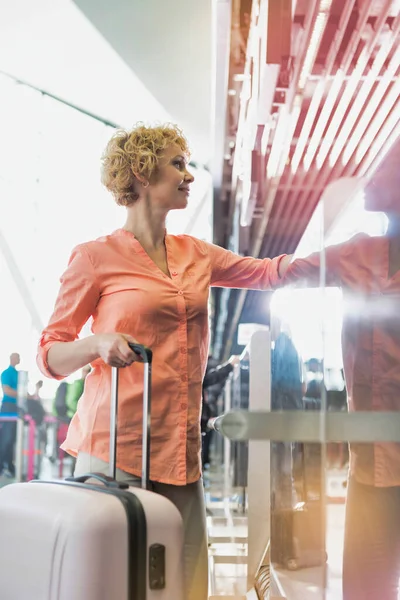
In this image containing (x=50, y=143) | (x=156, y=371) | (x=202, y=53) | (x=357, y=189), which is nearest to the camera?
(x=357, y=189)

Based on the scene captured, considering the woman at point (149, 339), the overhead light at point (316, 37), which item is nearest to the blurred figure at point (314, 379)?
the woman at point (149, 339)

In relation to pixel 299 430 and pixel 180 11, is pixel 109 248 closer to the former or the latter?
pixel 299 430

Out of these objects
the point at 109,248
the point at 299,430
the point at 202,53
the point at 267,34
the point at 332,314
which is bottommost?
the point at 299,430

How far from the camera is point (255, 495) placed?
276 cm

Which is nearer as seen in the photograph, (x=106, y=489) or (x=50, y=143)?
(x=106, y=489)

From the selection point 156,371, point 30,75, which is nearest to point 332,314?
point 156,371

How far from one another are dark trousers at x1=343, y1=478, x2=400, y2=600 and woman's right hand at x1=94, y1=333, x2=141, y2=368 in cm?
45

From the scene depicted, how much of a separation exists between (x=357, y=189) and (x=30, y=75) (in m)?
Answer: 9.62

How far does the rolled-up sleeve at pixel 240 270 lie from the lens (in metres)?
1.79

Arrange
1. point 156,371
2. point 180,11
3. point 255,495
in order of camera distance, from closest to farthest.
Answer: point 156,371 → point 255,495 → point 180,11

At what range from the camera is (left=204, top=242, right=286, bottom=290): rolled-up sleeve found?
5.88 ft

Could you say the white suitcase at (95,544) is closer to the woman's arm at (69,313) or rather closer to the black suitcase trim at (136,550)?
the black suitcase trim at (136,550)

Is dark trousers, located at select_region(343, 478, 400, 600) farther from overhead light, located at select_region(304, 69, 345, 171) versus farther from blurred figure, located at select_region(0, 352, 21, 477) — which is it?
blurred figure, located at select_region(0, 352, 21, 477)

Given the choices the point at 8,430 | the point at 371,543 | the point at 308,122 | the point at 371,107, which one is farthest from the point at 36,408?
the point at 371,543
